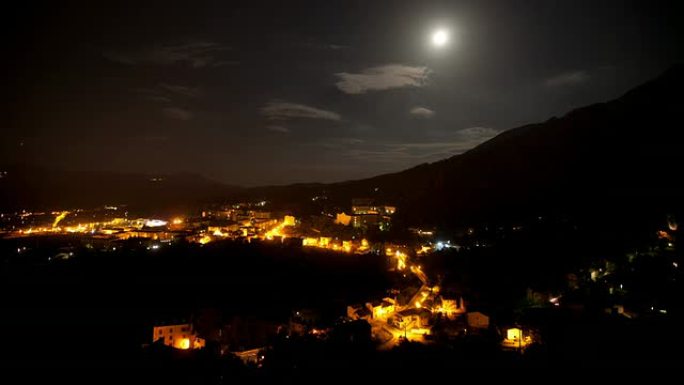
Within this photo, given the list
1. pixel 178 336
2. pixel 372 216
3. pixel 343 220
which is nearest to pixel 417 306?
pixel 178 336

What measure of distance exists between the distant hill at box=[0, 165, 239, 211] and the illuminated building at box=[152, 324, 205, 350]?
73980mm

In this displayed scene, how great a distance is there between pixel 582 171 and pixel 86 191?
157630 millimetres

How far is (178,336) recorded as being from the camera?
69.5 feet

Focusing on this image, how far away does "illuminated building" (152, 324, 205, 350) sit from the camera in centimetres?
2088

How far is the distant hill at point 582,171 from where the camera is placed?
3469cm

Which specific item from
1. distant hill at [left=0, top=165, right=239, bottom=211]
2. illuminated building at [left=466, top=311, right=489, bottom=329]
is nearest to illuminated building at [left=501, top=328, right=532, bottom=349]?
illuminated building at [left=466, top=311, right=489, bottom=329]

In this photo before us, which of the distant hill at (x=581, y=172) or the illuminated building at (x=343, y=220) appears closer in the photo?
the distant hill at (x=581, y=172)

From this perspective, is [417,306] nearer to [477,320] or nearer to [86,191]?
[477,320]

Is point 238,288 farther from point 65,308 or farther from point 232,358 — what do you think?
point 232,358

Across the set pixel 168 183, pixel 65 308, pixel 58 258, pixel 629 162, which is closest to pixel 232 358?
pixel 65 308

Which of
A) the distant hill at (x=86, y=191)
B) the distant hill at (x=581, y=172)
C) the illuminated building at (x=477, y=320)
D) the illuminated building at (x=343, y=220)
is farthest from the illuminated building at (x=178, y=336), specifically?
the distant hill at (x=86, y=191)

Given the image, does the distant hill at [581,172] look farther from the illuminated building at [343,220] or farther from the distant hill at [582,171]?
the illuminated building at [343,220]

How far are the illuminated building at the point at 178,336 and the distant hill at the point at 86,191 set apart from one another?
73980mm

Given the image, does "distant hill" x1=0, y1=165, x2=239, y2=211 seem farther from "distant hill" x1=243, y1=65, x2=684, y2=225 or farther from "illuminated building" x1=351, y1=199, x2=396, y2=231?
"distant hill" x1=243, y1=65, x2=684, y2=225
